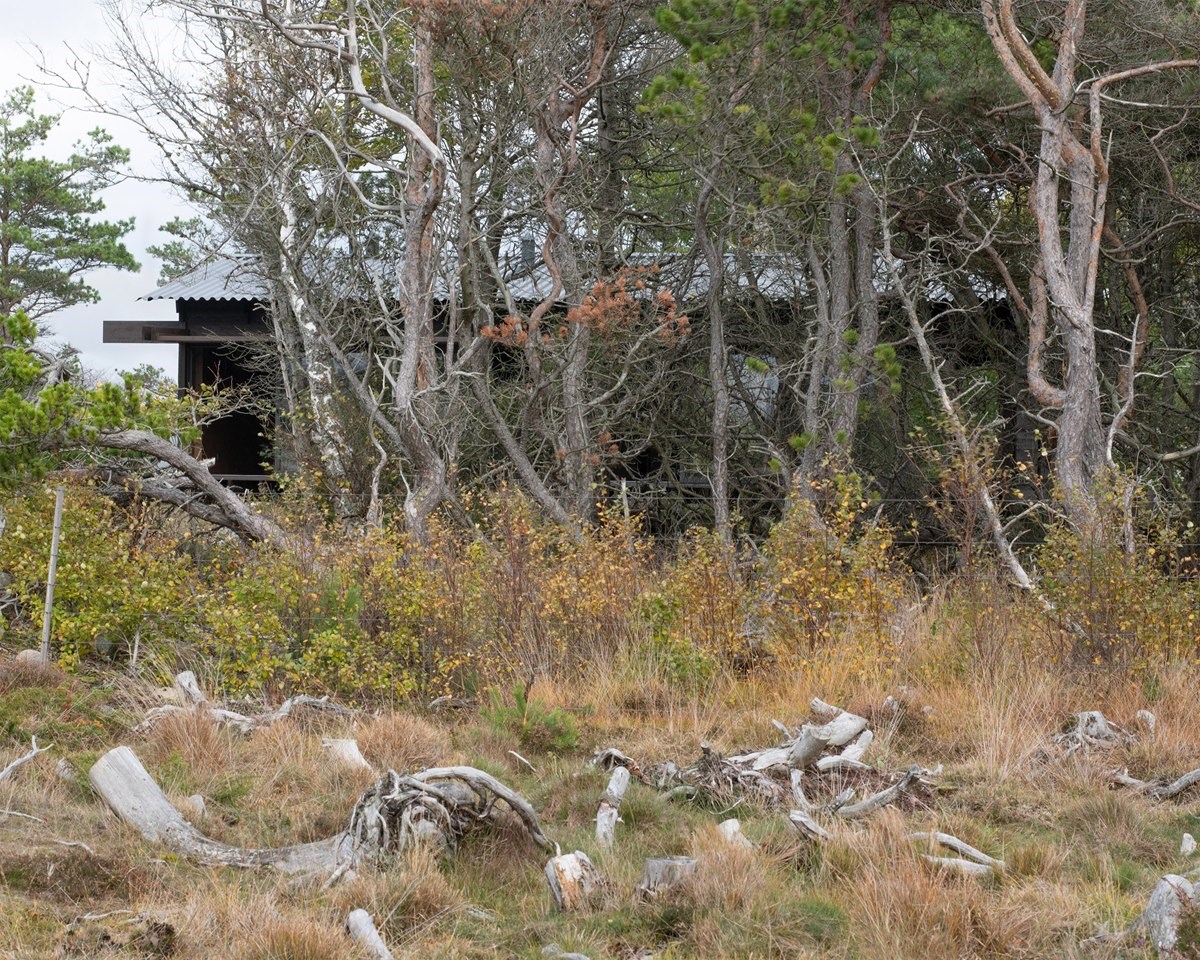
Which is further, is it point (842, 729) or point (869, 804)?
point (842, 729)

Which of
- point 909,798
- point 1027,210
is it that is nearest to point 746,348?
point 1027,210

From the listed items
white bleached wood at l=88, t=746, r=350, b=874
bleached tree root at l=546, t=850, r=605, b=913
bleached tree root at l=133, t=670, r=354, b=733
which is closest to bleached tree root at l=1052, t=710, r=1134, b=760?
bleached tree root at l=546, t=850, r=605, b=913

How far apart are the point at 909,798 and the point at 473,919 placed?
230cm

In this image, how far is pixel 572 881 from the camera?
476 centimetres

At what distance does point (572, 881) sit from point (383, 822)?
35.5 inches

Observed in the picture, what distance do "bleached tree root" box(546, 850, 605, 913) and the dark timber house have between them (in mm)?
13188

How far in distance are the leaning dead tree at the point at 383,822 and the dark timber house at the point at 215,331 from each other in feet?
39.3

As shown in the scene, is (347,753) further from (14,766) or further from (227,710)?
(14,766)

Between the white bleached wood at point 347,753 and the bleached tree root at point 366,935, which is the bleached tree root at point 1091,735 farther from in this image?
the bleached tree root at point 366,935

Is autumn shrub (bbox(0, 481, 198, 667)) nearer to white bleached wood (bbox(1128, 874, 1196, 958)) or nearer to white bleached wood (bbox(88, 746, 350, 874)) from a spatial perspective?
white bleached wood (bbox(88, 746, 350, 874))

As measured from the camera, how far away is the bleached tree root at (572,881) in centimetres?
472

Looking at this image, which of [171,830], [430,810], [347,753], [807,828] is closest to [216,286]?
[347,753]

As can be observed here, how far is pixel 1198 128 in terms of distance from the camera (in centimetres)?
1409

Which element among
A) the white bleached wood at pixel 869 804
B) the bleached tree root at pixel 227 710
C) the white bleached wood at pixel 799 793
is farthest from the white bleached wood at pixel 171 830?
the white bleached wood at pixel 869 804
